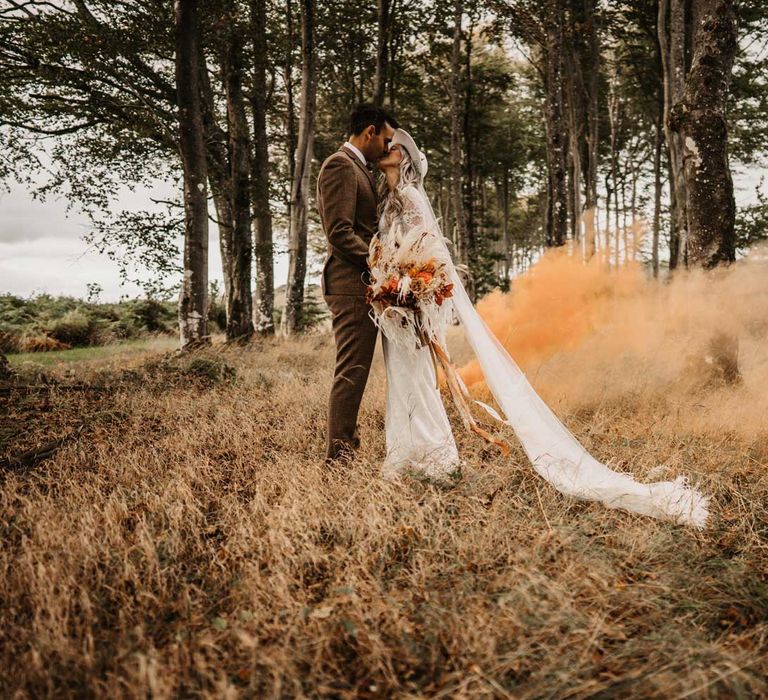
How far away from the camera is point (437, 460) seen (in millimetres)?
3777

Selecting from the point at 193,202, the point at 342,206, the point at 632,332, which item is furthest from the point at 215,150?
the point at 632,332

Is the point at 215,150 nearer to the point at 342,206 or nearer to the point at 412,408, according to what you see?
the point at 342,206

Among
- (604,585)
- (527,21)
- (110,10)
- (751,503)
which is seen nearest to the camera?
(604,585)

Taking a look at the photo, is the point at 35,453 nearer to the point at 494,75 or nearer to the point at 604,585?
the point at 604,585

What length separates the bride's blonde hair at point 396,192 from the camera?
3.86 metres

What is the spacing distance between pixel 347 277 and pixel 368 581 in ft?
7.18

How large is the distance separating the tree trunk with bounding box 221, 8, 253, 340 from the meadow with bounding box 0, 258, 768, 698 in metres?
7.15

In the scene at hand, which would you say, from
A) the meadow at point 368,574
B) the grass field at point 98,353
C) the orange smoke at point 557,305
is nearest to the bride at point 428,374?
the meadow at point 368,574

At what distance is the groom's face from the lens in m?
3.82

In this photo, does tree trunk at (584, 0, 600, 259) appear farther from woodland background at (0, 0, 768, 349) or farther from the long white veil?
the long white veil

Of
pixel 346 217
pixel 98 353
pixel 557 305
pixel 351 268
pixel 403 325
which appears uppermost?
pixel 346 217

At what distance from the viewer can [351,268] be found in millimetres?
3770

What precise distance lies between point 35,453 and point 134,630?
10.8 ft

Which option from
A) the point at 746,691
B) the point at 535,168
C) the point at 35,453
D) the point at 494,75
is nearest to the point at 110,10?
the point at 35,453
